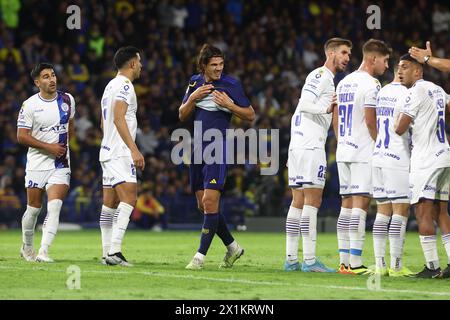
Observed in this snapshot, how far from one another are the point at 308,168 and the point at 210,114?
131cm

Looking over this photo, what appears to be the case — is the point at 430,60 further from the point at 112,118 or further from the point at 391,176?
the point at 112,118

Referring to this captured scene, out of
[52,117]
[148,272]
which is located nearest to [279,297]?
[148,272]

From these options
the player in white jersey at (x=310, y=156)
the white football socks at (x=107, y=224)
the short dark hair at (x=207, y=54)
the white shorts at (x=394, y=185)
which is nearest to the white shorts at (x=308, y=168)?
the player in white jersey at (x=310, y=156)

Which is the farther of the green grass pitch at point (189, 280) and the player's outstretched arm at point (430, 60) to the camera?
the player's outstretched arm at point (430, 60)

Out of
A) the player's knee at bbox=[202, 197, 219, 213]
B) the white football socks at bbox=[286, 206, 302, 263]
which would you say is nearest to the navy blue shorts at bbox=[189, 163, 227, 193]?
the player's knee at bbox=[202, 197, 219, 213]

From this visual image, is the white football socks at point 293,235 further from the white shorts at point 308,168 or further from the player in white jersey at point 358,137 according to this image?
the player in white jersey at point 358,137

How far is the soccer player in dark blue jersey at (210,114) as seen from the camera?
40.5ft

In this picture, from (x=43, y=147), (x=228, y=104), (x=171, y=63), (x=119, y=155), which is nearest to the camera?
(x=228, y=104)

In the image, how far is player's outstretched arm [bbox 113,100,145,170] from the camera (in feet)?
40.8

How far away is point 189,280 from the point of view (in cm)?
1091

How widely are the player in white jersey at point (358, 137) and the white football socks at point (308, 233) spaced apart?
0.36m

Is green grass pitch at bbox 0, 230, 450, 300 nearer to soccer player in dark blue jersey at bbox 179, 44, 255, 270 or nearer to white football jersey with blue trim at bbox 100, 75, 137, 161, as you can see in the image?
soccer player in dark blue jersey at bbox 179, 44, 255, 270

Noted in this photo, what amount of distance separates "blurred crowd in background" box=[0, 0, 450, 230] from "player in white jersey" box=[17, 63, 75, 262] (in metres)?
10.6

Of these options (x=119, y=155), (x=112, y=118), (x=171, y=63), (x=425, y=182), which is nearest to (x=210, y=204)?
(x=119, y=155)
